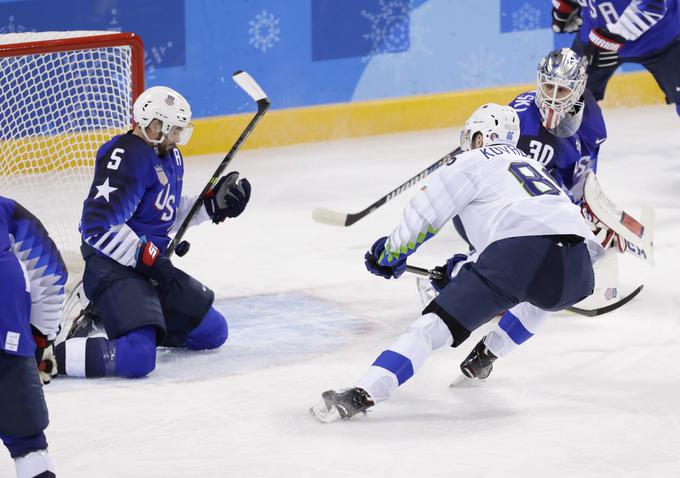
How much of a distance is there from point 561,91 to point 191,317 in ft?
4.32

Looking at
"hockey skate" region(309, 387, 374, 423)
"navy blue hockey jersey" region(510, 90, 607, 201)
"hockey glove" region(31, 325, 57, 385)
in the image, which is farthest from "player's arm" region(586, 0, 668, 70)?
"hockey glove" region(31, 325, 57, 385)

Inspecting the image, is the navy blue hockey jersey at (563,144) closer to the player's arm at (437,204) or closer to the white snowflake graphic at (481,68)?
the player's arm at (437,204)

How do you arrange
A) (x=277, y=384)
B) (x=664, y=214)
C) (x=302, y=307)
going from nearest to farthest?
(x=277, y=384)
(x=302, y=307)
(x=664, y=214)

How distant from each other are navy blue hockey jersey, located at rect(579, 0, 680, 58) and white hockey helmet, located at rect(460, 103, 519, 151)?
187cm

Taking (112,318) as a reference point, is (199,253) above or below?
below

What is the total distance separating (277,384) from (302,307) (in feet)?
2.69

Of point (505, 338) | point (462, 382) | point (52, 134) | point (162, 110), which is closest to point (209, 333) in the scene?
point (162, 110)

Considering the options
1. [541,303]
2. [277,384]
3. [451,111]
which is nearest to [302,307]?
[277,384]

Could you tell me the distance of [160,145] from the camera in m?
3.96

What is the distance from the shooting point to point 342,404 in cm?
345

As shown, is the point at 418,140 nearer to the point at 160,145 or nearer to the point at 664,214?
the point at 664,214

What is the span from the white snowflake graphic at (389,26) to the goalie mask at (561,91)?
285cm

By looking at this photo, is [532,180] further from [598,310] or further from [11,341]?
[11,341]

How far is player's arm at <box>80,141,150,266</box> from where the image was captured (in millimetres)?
3811
